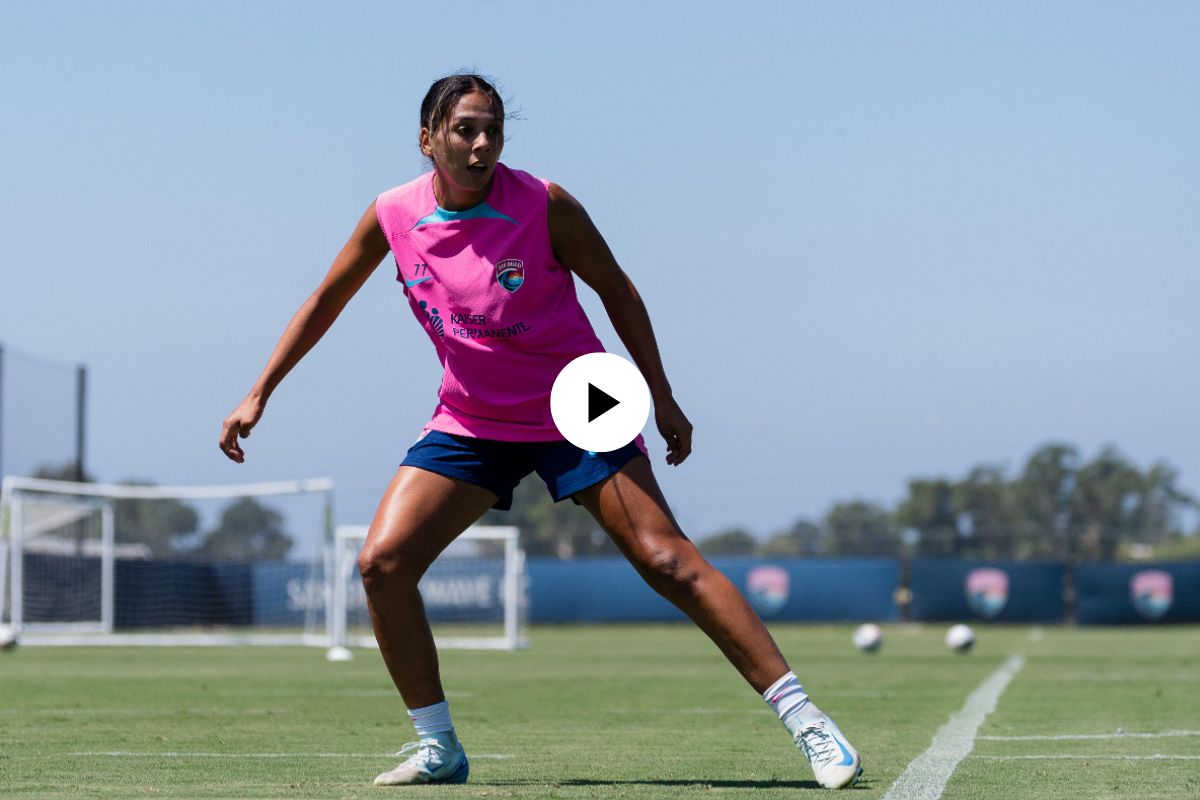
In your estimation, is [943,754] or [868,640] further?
[868,640]

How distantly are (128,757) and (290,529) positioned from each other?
2640cm

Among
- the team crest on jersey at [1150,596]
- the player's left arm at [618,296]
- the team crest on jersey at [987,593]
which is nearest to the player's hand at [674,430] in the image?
the player's left arm at [618,296]

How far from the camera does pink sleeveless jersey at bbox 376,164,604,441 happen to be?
543cm

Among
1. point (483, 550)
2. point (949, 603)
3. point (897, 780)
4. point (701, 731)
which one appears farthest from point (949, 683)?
point (483, 550)

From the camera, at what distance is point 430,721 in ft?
18.7

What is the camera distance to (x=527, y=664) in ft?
62.1

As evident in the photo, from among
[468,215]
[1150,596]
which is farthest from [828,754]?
[1150,596]

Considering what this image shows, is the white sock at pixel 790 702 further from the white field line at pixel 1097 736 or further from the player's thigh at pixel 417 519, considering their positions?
the white field line at pixel 1097 736

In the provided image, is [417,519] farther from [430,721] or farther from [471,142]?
[471,142]

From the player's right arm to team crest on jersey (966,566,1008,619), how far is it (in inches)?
1538

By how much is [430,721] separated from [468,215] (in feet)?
5.20

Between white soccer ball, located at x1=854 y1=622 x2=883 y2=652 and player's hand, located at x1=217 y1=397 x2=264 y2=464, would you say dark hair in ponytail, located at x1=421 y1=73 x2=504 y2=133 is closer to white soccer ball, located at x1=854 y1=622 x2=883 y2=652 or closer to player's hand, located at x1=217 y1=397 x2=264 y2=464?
player's hand, located at x1=217 y1=397 x2=264 y2=464

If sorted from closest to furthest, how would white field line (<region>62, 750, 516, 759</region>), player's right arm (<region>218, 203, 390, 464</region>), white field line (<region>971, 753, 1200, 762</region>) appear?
player's right arm (<region>218, 203, 390, 464</region>), white field line (<region>971, 753, 1200, 762</region>), white field line (<region>62, 750, 516, 759</region>)

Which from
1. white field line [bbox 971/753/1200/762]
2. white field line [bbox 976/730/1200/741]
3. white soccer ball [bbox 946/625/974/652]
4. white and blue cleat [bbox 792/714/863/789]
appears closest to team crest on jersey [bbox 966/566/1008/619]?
white soccer ball [bbox 946/625/974/652]
